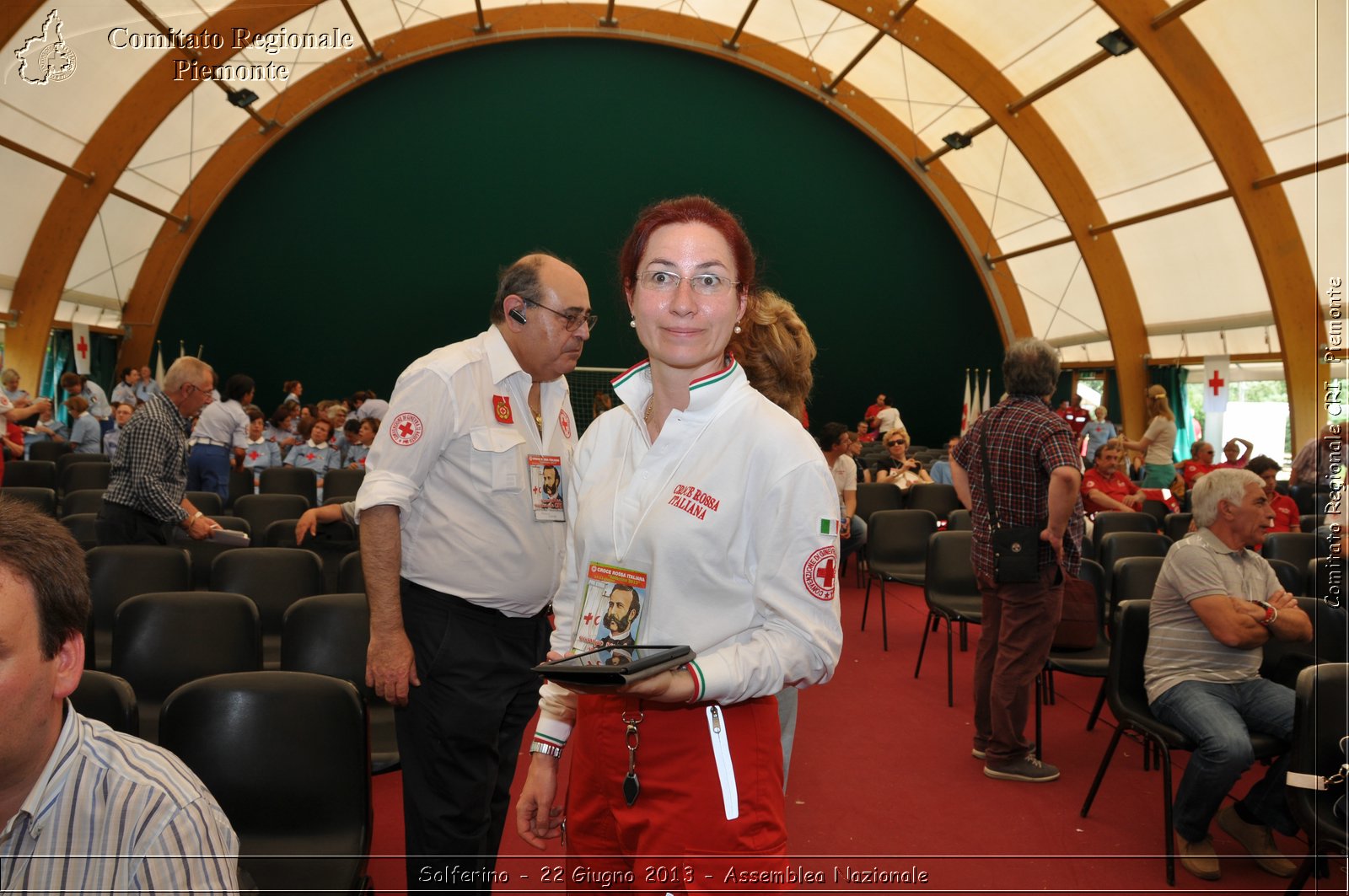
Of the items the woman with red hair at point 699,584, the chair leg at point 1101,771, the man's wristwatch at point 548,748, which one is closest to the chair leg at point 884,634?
the chair leg at point 1101,771

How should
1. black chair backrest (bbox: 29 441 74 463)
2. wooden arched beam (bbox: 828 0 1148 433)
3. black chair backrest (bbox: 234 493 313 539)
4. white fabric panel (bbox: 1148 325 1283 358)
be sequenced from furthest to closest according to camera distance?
wooden arched beam (bbox: 828 0 1148 433) < white fabric panel (bbox: 1148 325 1283 358) < black chair backrest (bbox: 29 441 74 463) < black chair backrest (bbox: 234 493 313 539)

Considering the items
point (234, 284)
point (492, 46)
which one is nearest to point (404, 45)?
point (492, 46)

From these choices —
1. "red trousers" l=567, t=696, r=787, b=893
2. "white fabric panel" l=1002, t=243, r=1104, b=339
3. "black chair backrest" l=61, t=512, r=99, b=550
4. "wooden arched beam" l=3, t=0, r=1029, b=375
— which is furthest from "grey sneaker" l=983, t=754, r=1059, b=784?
"wooden arched beam" l=3, t=0, r=1029, b=375

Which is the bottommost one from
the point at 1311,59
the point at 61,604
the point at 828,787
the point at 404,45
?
the point at 828,787

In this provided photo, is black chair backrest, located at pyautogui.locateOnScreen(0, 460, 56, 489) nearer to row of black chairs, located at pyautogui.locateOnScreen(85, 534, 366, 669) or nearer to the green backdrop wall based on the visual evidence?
row of black chairs, located at pyautogui.locateOnScreen(85, 534, 366, 669)

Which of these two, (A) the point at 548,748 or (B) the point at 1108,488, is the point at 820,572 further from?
(B) the point at 1108,488

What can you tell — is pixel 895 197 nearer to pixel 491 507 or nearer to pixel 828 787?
pixel 828 787

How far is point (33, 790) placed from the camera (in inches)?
46.6

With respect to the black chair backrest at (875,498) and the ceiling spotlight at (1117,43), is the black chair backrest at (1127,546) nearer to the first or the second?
the black chair backrest at (875,498)

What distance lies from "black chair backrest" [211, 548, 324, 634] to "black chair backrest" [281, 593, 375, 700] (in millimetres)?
1019

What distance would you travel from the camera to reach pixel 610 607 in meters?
1.51

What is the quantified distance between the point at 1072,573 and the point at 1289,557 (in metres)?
2.39

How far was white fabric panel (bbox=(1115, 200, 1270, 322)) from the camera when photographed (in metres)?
12.8

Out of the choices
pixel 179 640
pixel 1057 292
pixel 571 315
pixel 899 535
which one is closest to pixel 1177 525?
pixel 899 535
